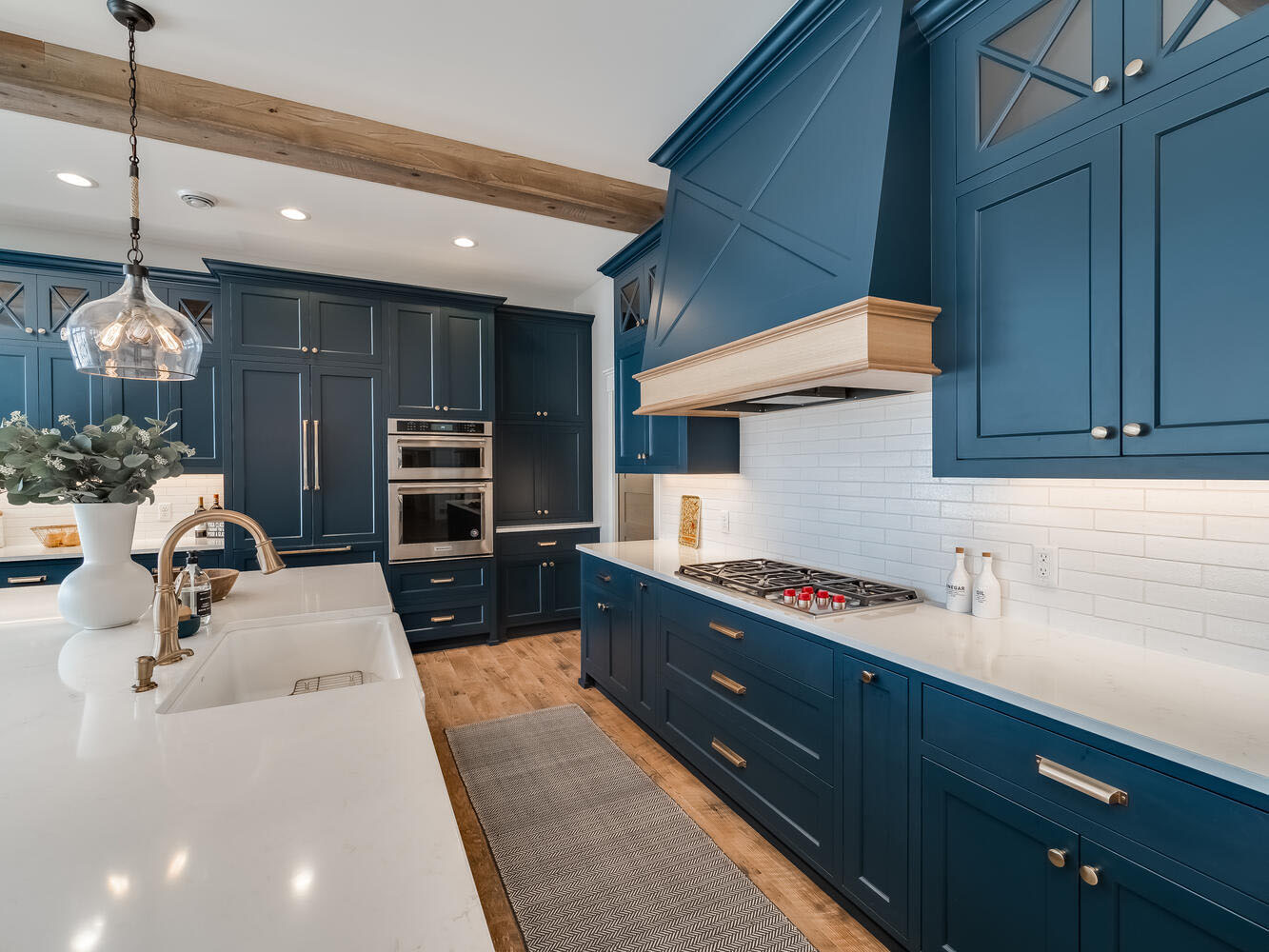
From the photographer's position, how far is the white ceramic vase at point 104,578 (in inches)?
63.5

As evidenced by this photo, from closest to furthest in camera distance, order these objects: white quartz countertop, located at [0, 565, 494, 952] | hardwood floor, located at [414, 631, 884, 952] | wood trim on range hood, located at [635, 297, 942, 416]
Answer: white quartz countertop, located at [0, 565, 494, 952] < wood trim on range hood, located at [635, 297, 942, 416] < hardwood floor, located at [414, 631, 884, 952]

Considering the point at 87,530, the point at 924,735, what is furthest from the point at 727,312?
the point at 87,530

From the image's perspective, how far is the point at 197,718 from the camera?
1.09 metres

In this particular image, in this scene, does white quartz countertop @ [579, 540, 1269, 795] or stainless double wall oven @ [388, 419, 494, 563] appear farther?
stainless double wall oven @ [388, 419, 494, 563]

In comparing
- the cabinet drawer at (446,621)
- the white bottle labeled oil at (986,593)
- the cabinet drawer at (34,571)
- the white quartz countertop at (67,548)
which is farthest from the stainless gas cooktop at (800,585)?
the cabinet drawer at (34,571)

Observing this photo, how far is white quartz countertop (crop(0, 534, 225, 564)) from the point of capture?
330 cm

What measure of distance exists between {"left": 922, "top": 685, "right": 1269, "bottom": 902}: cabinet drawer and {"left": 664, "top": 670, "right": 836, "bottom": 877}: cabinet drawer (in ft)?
1.98

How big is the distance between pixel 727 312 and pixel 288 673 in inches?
77.0

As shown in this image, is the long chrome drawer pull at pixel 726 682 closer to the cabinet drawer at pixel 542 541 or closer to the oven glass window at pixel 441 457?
the cabinet drawer at pixel 542 541

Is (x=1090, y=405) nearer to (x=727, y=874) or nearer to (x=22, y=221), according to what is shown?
(x=727, y=874)

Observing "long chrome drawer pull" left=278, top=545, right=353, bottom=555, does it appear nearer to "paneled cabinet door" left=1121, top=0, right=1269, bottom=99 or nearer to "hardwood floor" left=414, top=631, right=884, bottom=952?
"hardwood floor" left=414, top=631, right=884, bottom=952

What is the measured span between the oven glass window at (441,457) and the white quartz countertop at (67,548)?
1258 millimetres

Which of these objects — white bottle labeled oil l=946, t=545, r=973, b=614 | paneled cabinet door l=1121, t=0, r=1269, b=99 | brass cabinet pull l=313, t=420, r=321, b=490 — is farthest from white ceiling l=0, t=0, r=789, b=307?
white bottle labeled oil l=946, t=545, r=973, b=614

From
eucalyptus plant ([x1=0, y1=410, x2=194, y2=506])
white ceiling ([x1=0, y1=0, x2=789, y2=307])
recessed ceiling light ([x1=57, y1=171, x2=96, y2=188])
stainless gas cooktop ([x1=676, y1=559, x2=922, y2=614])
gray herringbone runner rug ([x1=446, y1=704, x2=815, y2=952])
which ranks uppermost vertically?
white ceiling ([x1=0, y1=0, x2=789, y2=307])
